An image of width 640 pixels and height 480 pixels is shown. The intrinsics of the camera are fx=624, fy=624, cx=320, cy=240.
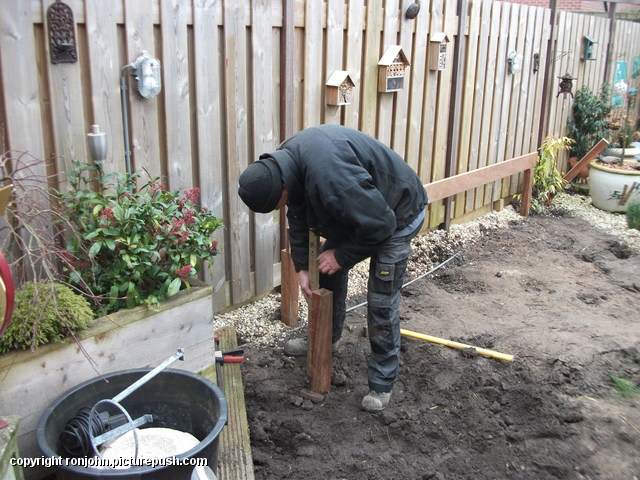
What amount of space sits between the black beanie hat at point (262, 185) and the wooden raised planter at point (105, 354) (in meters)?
0.58

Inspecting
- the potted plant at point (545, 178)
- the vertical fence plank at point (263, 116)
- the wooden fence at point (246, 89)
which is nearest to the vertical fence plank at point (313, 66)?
the wooden fence at point (246, 89)

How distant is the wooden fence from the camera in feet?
10.6

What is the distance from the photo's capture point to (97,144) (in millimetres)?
3285

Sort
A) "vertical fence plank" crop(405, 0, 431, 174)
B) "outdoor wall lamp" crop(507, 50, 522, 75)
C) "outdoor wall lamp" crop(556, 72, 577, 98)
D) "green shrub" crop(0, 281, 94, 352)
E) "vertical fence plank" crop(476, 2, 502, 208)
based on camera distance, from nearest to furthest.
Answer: "green shrub" crop(0, 281, 94, 352), "vertical fence plank" crop(405, 0, 431, 174), "vertical fence plank" crop(476, 2, 502, 208), "outdoor wall lamp" crop(507, 50, 522, 75), "outdoor wall lamp" crop(556, 72, 577, 98)

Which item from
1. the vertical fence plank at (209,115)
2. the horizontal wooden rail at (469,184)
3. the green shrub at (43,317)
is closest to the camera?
the green shrub at (43,317)

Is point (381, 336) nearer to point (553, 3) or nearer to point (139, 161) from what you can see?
point (139, 161)

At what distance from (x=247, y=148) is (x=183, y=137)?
56 centimetres

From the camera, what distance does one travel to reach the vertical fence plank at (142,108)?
11.4 feet

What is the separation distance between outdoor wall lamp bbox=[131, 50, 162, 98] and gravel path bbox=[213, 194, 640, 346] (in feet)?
5.46

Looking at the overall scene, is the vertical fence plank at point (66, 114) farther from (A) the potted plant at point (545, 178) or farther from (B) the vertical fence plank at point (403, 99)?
(A) the potted plant at point (545, 178)

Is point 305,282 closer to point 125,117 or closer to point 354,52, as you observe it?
point 125,117

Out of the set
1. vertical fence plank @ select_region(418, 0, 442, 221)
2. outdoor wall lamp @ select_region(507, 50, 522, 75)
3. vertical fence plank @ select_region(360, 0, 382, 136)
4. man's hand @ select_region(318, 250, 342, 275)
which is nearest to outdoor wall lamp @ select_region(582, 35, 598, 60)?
outdoor wall lamp @ select_region(507, 50, 522, 75)

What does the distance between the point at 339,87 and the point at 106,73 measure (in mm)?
1885

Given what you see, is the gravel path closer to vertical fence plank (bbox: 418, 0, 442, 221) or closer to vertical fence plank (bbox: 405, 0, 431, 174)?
vertical fence plank (bbox: 418, 0, 442, 221)
